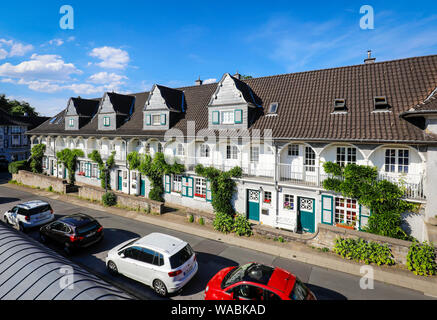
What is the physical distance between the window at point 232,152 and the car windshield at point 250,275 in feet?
36.0

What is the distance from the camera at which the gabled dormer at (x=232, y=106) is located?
61.6 feet

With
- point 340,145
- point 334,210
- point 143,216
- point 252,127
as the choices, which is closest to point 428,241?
point 334,210

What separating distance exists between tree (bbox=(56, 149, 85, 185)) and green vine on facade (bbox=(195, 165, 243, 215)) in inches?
752

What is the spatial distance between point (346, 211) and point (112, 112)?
24188 millimetres

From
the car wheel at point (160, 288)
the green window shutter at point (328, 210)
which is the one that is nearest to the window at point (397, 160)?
the green window shutter at point (328, 210)

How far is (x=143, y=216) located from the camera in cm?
1897

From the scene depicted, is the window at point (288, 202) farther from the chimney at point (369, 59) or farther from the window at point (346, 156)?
the chimney at point (369, 59)

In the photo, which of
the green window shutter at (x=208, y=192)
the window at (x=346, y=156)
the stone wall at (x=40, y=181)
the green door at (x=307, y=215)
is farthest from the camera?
the stone wall at (x=40, y=181)

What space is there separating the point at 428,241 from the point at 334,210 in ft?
14.7

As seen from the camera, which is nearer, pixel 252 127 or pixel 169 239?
pixel 169 239

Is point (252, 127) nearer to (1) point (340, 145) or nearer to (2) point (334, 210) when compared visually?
(1) point (340, 145)

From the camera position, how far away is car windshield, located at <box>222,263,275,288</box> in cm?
789

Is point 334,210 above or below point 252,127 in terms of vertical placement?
below

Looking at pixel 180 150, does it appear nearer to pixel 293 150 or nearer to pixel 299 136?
pixel 293 150
